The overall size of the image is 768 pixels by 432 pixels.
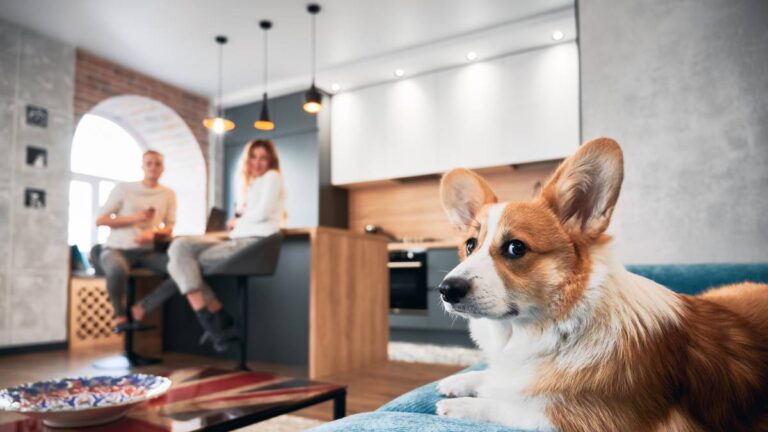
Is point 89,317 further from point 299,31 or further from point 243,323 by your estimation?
point 299,31

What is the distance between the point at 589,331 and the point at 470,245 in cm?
27

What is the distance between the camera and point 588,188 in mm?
860

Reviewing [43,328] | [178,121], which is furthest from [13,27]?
[43,328]

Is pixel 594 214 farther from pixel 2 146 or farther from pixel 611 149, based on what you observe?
pixel 2 146

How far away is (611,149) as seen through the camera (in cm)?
82

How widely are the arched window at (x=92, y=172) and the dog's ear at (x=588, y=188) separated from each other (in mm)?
5965

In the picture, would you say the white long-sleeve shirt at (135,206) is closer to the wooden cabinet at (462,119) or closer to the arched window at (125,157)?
the arched window at (125,157)

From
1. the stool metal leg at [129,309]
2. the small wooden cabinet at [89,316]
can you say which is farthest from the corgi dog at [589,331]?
the small wooden cabinet at [89,316]

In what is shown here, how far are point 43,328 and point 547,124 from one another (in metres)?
5.21

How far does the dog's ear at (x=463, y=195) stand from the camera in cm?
101

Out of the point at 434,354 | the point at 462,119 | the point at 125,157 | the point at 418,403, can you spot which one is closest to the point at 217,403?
the point at 418,403

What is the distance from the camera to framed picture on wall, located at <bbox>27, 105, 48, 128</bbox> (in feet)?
16.0

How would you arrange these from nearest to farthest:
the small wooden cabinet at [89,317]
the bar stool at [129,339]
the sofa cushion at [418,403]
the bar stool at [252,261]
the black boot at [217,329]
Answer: the sofa cushion at [418,403]
the bar stool at [252,261]
the black boot at [217,329]
the bar stool at [129,339]
the small wooden cabinet at [89,317]

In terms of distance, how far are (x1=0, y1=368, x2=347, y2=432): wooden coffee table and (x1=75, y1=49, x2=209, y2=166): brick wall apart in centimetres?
470
